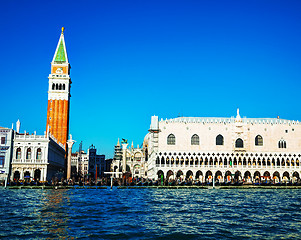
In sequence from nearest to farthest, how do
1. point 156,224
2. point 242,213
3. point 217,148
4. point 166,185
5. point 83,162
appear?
point 156,224
point 242,213
point 166,185
point 217,148
point 83,162

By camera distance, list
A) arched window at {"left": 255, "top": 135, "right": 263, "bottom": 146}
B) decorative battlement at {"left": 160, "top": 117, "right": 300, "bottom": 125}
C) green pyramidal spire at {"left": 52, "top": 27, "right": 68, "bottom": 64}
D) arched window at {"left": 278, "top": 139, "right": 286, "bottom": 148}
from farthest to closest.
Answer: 1. green pyramidal spire at {"left": 52, "top": 27, "right": 68, "bottom": 64}
2. decorative battlement at {"left": 160, "top": 117, "right": 300, "bottom": 125}
3. arched window at {"left": 278, "top": 139, "right": 286, "bottom": 148}
4. arched window at {"left": 255, "top": 135, "right": 263, "bottom": 146}

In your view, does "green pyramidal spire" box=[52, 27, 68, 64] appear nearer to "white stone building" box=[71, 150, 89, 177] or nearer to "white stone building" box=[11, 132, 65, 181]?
"white stone building" box=[11, 132, 65, 181]

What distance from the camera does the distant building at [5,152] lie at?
180 feet

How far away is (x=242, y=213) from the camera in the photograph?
824 inches

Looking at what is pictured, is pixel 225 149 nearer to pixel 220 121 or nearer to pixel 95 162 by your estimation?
pixel 220 121

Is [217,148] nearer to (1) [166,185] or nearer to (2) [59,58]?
(1) [166,185]

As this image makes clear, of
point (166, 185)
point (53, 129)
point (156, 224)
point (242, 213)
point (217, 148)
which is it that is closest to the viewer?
point (156, 224)

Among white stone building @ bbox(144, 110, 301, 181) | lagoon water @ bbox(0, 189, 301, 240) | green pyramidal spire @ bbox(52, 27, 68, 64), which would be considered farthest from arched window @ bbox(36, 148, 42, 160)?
lagoon water @ bbox(0, 189, 301, 240)

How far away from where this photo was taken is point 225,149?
218ft

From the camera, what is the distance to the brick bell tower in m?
78.1

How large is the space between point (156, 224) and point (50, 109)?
65.6 m

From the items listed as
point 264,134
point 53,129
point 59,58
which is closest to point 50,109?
point 53,129

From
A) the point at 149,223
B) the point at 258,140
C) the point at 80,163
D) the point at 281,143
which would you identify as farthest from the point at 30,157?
the point at 80,163

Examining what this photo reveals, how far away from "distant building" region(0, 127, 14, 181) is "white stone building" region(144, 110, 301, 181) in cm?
2443
